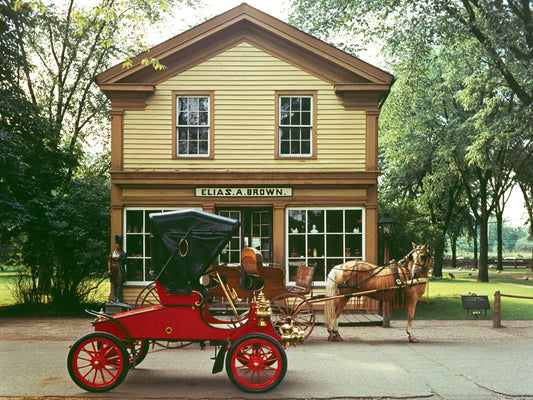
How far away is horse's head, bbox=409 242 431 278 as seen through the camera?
12723 mm

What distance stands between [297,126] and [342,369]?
379 inches

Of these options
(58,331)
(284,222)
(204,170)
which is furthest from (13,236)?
(284,222)

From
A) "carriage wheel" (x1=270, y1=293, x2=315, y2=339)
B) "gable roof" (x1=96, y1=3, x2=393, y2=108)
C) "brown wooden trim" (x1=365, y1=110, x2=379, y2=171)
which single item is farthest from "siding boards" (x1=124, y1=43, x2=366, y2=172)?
"carriage wheel" (x1=270, y1=293, x2=315, y2=339)

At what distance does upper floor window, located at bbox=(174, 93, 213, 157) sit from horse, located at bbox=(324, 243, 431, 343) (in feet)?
22.2

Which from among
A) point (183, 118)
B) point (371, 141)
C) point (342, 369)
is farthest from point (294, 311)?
point (183, 118)

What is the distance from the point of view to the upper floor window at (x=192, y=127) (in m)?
17.8

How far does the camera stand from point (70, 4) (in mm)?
24609

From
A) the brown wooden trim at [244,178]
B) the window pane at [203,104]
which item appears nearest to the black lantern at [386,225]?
the brown wooden trim at [244,178]

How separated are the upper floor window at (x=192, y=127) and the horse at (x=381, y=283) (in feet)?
22.2

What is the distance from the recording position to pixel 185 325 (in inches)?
318

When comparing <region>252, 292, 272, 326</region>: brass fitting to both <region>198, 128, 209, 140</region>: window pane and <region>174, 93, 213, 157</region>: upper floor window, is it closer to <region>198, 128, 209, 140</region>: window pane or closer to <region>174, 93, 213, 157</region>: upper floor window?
<region>174, 93, 213, 157</region>: upper floor window

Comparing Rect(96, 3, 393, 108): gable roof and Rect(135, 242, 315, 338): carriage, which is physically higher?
Rect(96, 3, 393, 108): gable roof

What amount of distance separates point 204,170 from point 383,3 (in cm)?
896

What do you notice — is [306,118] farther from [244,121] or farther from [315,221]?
[315,221]
